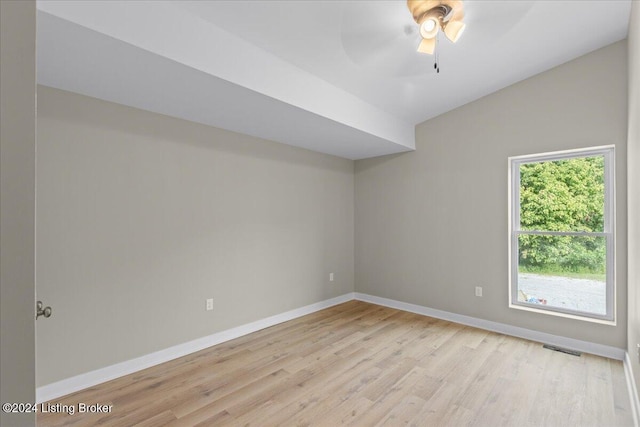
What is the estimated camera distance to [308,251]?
176 inches

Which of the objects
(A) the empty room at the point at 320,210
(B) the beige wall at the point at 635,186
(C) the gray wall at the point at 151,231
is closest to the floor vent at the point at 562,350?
(A) the empty room at the point at 320,210

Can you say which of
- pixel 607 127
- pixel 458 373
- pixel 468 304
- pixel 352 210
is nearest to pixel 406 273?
pixel 468 304

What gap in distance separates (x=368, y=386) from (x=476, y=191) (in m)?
2.62

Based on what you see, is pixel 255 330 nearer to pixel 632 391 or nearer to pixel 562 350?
pixel 562 350

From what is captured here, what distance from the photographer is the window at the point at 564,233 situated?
125 inches

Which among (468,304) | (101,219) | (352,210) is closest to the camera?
(101,219)

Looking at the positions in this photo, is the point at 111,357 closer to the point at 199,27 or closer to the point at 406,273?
the point at 199,27

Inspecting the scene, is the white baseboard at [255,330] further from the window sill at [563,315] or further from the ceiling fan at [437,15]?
the ceiling fan at [437,15]

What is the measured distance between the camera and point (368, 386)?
257cm

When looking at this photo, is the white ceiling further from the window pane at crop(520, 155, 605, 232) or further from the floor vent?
the floor vent

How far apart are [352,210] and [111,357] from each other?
362cm

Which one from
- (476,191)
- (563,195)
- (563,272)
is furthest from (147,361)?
(563,195)

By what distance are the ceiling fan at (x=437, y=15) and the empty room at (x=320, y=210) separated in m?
0.02

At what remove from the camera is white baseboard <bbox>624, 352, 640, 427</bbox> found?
2.09 metres
